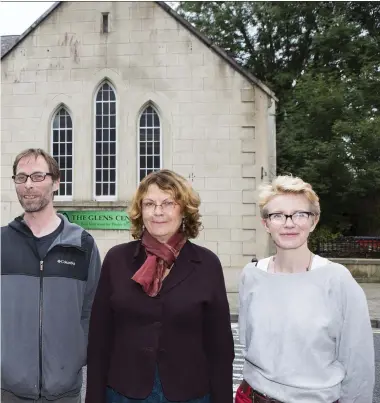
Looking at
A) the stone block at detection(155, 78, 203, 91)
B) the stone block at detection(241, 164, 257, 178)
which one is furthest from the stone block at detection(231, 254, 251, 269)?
the stone block at detection(155, 78, 203, 91)

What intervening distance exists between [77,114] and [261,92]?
533 cm

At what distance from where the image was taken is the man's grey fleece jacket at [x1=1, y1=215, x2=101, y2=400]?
9.52ft

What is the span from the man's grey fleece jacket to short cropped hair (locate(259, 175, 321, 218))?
1183 mm

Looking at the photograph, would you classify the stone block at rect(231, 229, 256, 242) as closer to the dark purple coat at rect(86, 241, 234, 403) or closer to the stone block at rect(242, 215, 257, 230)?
the stone block at rect(242, 215, 257, 230)

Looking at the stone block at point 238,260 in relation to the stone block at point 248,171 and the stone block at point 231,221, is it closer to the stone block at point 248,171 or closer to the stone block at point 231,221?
the stone block at point 231,221

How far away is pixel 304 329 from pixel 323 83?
1880 cm

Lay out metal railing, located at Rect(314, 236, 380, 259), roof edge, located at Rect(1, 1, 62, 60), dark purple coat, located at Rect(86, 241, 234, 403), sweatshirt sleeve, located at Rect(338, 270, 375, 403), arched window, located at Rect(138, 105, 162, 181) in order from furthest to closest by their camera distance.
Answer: metal railing, located at Rect(314, 236, 380, 259) → roof edge, located at Rect(1, 1, 62, 60) → arched window, located at Rect(138, 105, 162, 181) → dark purple coat, located at Rect(86, 241, 234, 403) → sweatshirt sleeve, located at Rect(338, 270, 375, 403)

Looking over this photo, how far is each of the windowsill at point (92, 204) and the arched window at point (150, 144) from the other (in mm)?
1051

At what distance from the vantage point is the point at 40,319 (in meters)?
2.91

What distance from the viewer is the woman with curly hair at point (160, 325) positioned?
8.27ft

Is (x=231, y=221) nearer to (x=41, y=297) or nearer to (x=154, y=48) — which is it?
(x=154, y=48)

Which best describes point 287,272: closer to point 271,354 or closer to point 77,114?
point 271,354

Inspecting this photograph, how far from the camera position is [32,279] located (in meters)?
2.93

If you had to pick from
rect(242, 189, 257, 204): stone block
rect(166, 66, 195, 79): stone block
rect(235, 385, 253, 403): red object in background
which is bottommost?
rect(235, 385, 253, 403): red object in background
